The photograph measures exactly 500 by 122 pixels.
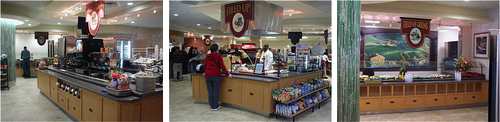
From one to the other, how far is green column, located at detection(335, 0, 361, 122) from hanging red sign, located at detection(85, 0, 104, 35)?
2067mm

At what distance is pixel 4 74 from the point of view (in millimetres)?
2129

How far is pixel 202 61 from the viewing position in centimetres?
246

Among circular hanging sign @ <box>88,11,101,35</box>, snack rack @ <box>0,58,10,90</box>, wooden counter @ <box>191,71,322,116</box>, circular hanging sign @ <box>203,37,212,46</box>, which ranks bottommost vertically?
wooden counter @ <box>191,71,322,116</box>

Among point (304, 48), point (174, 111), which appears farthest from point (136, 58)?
point (304, 48)

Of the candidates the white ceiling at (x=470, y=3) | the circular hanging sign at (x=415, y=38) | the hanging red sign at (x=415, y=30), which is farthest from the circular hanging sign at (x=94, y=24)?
the white ceiling at (x=470, y=3)

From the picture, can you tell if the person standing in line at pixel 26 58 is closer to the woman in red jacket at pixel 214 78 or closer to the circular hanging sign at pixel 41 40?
the circular hanging sign at pixel 41 40

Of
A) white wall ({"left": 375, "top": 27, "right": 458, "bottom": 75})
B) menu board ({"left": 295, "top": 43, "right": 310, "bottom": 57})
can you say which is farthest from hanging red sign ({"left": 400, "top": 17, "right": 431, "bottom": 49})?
menu board ({"left": 295, "top": 43, "right": 310, "bottom": 57})

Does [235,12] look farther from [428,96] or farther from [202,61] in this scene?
[428,96]

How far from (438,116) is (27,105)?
241 inches

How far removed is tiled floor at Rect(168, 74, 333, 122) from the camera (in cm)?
219

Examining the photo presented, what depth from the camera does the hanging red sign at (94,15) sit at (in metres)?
1.88

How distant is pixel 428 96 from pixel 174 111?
5.13 m

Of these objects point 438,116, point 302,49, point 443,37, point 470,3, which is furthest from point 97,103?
point 443,37

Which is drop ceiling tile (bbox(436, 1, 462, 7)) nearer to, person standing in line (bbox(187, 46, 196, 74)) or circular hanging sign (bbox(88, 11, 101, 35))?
person standing in line (bbox(187, 46, 196, 74))
